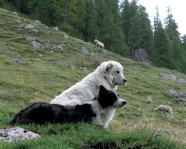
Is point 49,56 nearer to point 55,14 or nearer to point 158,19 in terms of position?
point 55,14

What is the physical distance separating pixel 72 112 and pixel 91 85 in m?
1.73

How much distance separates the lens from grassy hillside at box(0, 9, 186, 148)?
11.9 ft

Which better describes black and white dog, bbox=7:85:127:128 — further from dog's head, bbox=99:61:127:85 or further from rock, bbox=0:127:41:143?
dog's head, bbox=99:61:127:85

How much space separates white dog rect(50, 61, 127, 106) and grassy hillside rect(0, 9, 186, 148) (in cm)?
149

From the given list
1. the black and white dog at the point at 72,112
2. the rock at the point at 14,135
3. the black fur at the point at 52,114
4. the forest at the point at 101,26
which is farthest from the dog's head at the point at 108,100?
the forest at the point at 101,26

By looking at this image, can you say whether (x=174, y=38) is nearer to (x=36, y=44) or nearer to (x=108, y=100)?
(x=36, y=44)

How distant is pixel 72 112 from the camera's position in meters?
5.04

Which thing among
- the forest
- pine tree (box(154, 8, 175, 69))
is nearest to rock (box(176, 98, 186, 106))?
the forest

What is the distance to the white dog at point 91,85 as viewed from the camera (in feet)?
20.1

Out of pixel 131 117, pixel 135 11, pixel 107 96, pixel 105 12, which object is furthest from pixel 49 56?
pixel 135 11

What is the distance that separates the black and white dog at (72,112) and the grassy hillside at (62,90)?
378mm

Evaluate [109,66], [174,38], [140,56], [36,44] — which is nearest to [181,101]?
[109,66]

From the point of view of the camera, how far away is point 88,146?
3.40 meters

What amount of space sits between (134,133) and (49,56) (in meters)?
20.3
